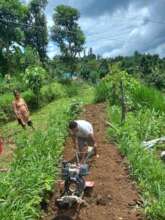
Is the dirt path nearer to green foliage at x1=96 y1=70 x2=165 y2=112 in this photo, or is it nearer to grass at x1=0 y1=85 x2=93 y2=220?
grass at x1=0 y1=85 x2=93 y2=220

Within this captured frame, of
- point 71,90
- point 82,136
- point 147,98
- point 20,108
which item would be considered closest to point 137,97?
point 147,98

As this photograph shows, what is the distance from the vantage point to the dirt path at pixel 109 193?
8.86 m

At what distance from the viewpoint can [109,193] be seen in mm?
9789

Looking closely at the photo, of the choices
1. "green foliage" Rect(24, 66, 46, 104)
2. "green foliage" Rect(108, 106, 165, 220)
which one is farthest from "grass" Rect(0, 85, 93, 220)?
"green foliage" Rect(24, 66, 46, 104)

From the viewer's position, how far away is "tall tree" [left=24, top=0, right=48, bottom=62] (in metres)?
47.5

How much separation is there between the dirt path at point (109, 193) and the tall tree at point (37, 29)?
115ft

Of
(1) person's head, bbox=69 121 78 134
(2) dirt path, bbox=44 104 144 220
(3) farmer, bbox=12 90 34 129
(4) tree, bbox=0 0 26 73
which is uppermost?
(4) tree, bbox=0 0 26 73

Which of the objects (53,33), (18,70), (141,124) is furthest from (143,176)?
(53,33)

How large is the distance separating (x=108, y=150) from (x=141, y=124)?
3.67m

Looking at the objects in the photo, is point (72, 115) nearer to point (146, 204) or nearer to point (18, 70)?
point (146, 204)

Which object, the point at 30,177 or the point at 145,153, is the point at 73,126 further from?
the point at 145,153

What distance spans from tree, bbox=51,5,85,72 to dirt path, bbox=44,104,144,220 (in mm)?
33549

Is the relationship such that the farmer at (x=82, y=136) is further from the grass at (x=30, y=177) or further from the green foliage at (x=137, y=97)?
the green foliage at (x=137, y=97)

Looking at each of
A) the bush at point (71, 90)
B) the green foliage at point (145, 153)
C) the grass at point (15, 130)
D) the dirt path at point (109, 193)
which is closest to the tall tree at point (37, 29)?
the bush at point (71, 90)
